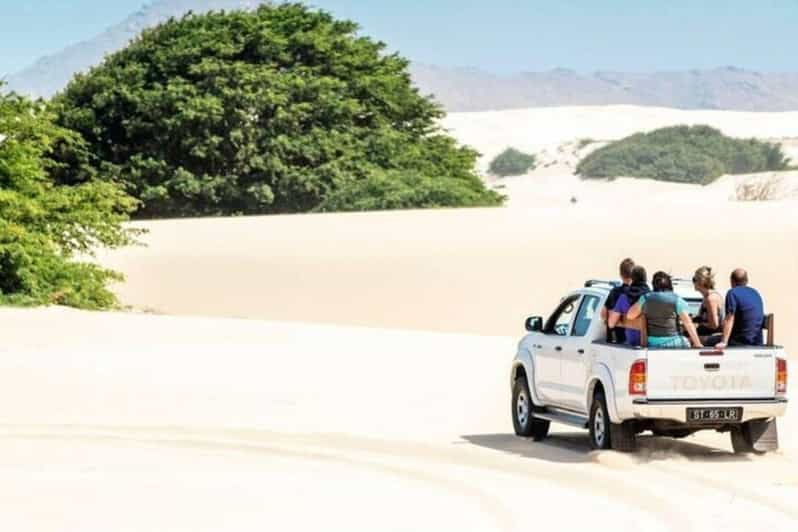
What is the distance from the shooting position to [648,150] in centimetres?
11512

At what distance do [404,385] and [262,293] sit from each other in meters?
24.4

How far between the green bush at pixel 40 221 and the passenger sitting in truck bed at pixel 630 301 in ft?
73.2

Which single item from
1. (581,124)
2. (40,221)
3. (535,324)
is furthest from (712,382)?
(581,124)

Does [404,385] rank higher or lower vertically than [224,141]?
lower

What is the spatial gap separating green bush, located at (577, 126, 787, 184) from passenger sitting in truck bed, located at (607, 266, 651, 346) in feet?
306

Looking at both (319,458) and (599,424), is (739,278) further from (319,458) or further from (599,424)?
(319,458)

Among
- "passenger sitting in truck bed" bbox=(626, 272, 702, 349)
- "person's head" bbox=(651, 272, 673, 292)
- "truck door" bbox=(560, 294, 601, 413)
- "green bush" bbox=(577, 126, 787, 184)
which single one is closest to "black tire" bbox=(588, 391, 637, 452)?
"truck door" bbox=(560, 294, 601, 413)

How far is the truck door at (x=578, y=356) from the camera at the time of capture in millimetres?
17500

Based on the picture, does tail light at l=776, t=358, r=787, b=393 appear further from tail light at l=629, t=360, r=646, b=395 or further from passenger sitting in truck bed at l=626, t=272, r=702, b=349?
tail light at l=629, t=360, r=646, b=395

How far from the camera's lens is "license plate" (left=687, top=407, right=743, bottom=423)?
16344 mm

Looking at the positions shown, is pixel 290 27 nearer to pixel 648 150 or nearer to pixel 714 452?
pixel 648 150

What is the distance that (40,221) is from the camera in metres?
40.0

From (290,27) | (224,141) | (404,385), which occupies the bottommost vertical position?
(404,385)

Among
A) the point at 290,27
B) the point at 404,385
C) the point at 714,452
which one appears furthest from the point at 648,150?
the point at 714,452
